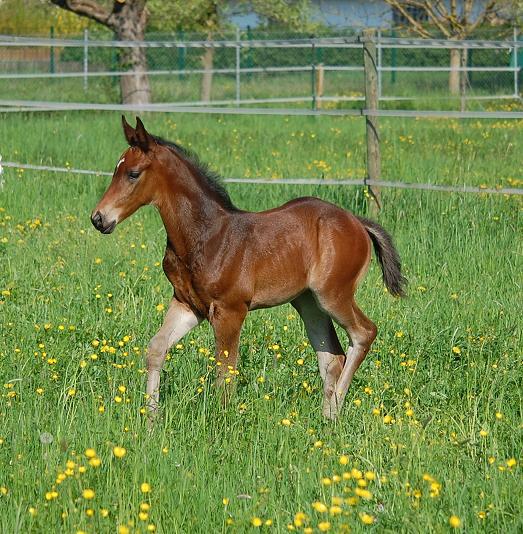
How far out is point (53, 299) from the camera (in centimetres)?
674

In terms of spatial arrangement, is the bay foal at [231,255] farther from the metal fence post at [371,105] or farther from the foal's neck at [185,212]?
the metal fence post at [371,105]

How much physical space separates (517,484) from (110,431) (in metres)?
1.64

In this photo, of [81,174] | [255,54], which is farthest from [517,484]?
[255,54]

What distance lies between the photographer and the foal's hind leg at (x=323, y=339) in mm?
5500

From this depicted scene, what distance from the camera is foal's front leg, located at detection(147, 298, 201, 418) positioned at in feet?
16.5

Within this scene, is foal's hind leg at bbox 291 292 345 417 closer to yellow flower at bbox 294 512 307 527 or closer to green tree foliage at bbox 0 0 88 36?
yellow flower at bbox 294 512 307 527

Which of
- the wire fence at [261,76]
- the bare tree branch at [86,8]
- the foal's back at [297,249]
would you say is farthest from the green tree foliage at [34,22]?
the foal's back at [297,249]

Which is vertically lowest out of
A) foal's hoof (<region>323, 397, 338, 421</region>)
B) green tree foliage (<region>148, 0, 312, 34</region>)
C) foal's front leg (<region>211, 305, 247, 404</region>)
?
foal's hoof (<region>323, 397, 338, 421</region>)

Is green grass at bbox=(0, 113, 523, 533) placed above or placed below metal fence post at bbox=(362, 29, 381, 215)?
below

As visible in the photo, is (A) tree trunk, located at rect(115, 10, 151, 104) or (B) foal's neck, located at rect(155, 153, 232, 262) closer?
(B) foal's neck, located at rect(155, 153, 232, 262)

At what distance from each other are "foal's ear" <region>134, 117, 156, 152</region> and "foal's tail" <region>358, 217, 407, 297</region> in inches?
49.0

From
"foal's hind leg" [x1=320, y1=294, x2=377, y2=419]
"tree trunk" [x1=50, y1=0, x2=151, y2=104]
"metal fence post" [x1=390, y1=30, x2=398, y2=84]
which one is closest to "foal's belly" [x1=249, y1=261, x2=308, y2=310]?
"foal's hind leg" [x1=320, y1=294, x2=377, y2=419]

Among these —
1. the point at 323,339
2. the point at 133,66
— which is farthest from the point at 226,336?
the point at 133,66

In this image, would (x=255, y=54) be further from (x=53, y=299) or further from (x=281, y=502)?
(x=281, y=502)
